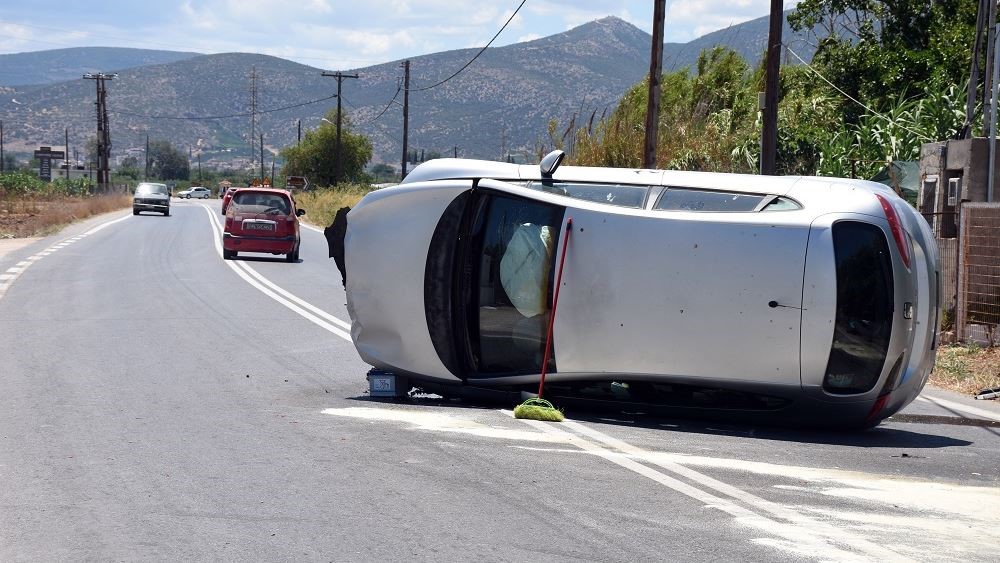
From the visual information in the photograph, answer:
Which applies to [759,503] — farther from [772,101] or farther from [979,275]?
[772,101]

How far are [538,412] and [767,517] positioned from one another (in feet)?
9.58

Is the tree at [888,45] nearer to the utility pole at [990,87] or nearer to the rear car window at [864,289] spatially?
the utility pole at [990,87]

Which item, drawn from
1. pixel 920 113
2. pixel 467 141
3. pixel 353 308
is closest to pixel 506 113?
pixel 467 141

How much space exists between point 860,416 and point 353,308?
399 centimetres

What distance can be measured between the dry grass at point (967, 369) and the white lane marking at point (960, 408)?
0.74 m

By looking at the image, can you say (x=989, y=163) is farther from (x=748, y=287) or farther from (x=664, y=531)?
(x=664, y=531)

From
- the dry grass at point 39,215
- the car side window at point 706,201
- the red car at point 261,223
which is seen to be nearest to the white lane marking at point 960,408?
the car side window at point 706,201

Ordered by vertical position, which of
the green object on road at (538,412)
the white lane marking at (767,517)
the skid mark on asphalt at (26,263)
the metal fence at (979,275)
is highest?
the metal fence at (979,275)

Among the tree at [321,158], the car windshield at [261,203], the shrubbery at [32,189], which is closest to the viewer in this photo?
the car windshield at [261,203]

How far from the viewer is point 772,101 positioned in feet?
Result: 68.8

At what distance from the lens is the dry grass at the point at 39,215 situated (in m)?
40.9

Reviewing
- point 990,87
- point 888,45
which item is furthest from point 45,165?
point 990,87

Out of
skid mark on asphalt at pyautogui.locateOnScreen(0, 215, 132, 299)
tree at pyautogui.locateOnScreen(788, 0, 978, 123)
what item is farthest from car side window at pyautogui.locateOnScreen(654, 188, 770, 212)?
tree at pyautogui.locateOnScreen(788, 0, 978, 123)

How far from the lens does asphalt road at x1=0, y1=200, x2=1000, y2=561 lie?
552 cm
